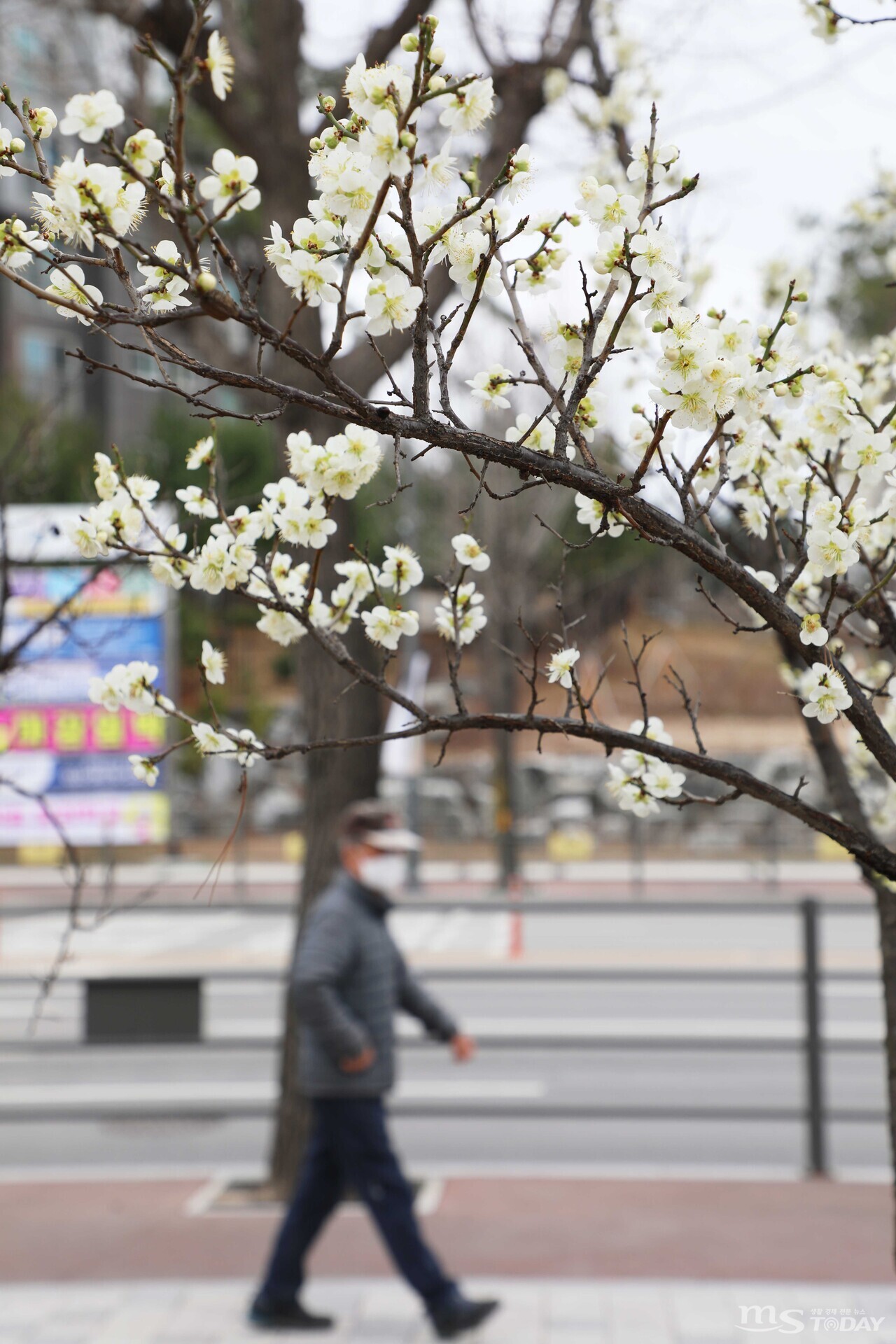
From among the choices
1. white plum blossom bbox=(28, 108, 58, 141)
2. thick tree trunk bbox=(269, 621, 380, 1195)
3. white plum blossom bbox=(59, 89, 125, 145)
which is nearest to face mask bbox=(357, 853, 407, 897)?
thick tree trunk bbox=(269, 621, 380, 1195)

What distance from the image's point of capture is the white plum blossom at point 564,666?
2.22 meters

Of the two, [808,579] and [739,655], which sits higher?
[739,655]

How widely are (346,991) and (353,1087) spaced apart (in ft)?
1.08

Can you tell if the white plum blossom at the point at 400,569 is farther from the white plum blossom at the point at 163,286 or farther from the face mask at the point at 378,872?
the face mask at the point at 378,872

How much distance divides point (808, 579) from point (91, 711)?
331 inches

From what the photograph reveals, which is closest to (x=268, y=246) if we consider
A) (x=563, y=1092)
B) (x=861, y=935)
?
(x=563, y=1092)

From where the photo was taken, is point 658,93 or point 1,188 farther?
point 1,188

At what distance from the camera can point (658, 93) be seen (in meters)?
4.91

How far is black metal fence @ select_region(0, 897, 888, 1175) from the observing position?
6.41 metres

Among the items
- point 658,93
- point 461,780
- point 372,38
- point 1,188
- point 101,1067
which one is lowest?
point 101,1067

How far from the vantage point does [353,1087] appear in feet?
15.1

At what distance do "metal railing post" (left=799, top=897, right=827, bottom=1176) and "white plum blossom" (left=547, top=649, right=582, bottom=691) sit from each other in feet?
14.5

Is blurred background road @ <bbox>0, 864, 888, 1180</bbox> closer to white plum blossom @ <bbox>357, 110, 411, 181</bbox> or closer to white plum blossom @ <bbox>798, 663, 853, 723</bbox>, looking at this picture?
white plum blossom @ <bbox>798, 663, 853, 723</bbox>

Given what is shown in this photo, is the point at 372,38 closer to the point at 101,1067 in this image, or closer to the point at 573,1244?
the point at 573,1244
